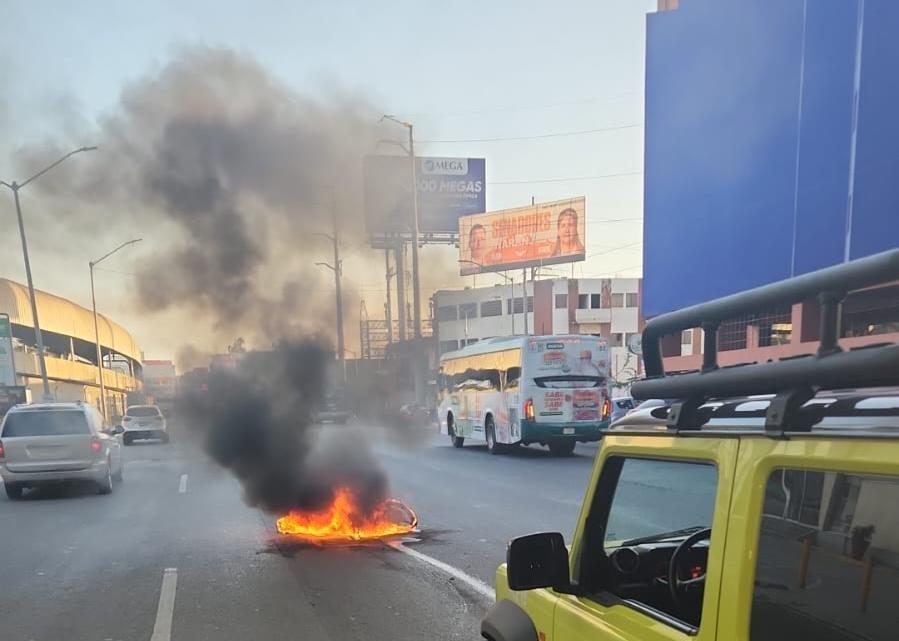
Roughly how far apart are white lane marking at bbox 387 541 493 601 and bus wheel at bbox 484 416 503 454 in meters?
11.2

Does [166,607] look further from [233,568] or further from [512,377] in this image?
[512,377]

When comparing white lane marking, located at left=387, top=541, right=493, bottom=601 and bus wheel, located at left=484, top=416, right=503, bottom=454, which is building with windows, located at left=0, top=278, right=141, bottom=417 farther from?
white lane marking, located at left=387, top=541, right=493, bottom=601

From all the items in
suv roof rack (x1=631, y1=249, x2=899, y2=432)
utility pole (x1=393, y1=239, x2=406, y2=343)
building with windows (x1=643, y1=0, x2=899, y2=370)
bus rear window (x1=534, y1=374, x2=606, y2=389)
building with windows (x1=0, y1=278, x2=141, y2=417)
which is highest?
building with windows (x1=643, y1=0, x2=899, y2=370)

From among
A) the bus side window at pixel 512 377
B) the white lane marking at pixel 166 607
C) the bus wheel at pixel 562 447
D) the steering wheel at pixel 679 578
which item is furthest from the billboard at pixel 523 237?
the steering wheel at pixel 679 578

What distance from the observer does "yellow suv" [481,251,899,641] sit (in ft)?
4.25

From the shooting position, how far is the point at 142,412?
2481 centimetres

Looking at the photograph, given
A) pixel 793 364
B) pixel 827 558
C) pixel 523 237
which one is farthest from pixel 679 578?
pixel 523 237

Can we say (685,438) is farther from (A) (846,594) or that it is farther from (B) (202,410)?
(B) (202,410)

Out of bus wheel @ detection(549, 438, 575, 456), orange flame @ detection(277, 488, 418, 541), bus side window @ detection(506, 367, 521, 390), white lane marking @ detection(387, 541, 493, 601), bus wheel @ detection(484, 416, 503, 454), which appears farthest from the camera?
bus wheel @ detection(484, 416, 503, 454)

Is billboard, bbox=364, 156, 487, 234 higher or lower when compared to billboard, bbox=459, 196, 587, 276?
higher

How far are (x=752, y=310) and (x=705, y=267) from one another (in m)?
19.2

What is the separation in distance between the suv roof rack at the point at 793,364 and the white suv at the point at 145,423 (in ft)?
80.2

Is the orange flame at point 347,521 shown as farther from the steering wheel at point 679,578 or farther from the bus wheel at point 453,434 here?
the bus wheel at point 453,434

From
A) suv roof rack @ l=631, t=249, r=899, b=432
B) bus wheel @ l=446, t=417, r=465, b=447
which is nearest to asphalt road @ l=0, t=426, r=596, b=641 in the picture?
suv roof rack @ l=631, t=249, r=899, b=432
